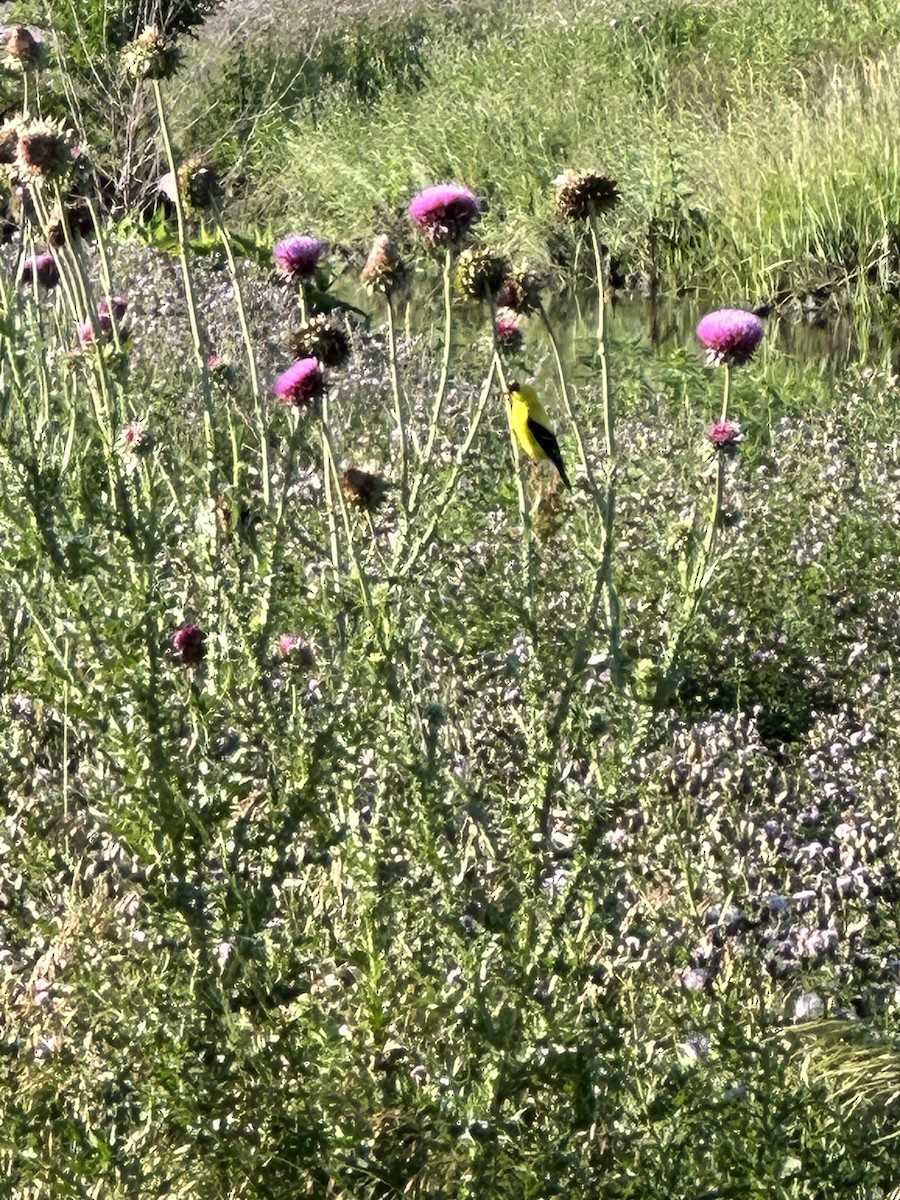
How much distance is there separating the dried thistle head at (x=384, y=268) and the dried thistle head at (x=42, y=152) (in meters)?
0.65

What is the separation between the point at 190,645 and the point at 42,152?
921 mm

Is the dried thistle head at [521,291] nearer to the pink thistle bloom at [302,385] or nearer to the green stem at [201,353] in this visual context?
the pink thistle bloom at [302,385]

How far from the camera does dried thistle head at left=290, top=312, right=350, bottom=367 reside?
3.44 meters

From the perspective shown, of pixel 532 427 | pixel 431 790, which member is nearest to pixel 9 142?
pixel 532 427

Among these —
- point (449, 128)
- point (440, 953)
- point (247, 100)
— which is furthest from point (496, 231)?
point (440, 953)

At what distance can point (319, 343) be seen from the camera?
3449 mm

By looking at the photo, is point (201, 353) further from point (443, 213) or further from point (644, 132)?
point (644, 132)

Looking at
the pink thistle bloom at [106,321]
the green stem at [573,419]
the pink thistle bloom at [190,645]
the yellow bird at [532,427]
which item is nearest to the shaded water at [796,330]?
the yellow bird at [532,427]

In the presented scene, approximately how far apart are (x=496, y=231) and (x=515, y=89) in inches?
98.1

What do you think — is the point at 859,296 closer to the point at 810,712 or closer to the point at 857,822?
the point at 810,712

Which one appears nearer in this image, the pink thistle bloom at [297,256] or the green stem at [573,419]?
the green stem at [573,419]

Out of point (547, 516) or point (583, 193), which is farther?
point (547, 516)

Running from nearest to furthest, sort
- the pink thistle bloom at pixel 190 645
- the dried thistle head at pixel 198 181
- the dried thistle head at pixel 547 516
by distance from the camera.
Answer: the pink thistle bloom at pixel 190 645, the dried thistle head at pixel 198 181, the dried thistle head at pixel 547 516

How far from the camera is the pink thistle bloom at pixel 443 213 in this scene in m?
Answer: 3.18
